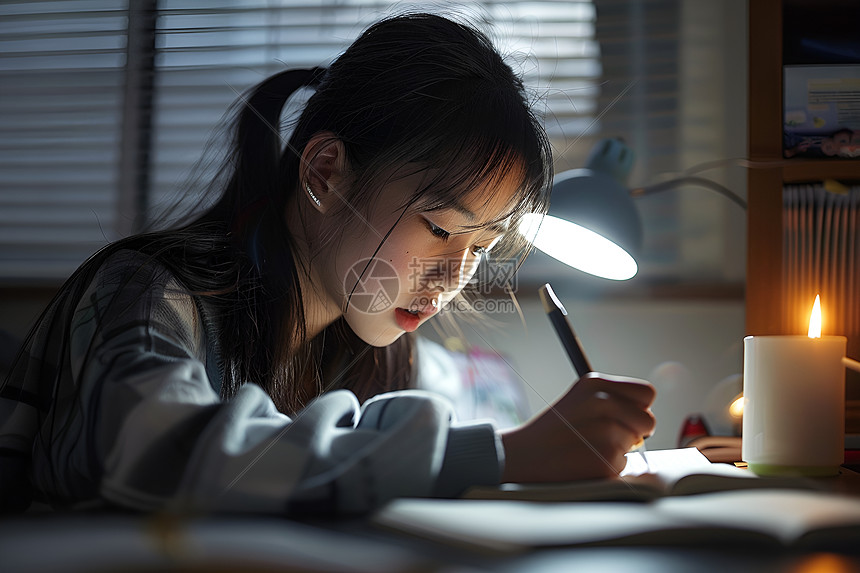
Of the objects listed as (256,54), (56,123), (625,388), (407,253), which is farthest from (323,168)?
(56,123)

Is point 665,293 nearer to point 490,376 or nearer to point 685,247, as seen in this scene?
point 685,247

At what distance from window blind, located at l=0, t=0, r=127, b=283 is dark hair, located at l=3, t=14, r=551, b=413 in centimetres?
59

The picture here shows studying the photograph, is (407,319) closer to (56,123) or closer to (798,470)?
(798,470)

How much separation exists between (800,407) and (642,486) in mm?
154

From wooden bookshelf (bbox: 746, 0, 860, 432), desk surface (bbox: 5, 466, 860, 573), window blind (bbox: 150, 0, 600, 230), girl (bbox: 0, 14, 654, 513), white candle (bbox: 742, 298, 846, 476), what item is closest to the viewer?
desk surface (bbox: 5, 466, 860, 573)

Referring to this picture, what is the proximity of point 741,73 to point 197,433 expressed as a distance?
1062 millimetres

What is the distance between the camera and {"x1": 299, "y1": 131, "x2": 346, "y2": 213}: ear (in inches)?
26.6

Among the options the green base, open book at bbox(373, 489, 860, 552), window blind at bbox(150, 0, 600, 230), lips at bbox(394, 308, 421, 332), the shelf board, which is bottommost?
the green base

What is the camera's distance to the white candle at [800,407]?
46cm

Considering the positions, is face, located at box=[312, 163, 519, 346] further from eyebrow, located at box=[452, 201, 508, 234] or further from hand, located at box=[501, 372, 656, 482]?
hand, located at box=[501, 372, 656, 482]

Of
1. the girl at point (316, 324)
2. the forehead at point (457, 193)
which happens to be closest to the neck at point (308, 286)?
the girl at point (316, 324)

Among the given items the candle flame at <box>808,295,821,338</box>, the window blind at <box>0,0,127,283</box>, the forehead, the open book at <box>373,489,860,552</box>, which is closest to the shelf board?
the candle flame at <box>808,295,821,338</box>

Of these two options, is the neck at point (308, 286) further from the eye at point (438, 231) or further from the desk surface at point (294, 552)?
the desk surface at point (294, 552)

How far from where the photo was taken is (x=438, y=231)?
→ 25.0 inches
